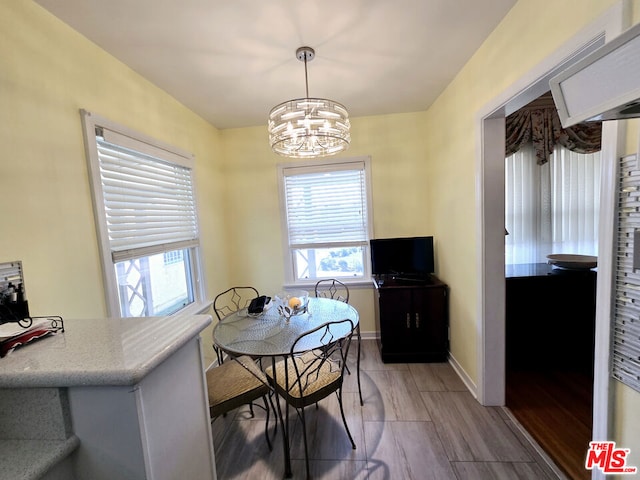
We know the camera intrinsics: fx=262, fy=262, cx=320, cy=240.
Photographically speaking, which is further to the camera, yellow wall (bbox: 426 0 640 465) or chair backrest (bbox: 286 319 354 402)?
chair backrest (bbox: 286 319 354 402)

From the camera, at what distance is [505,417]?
1854mm

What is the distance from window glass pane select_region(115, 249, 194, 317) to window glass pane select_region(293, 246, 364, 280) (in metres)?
1.23

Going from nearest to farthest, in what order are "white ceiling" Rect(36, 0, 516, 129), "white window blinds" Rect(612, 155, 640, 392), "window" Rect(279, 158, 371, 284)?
"white window blinds" Rect(612, 155, 640, 392) → "white ceiling" Rect(36, 0, 516, 129) → "window" Rect(279, 158, 371, 284)

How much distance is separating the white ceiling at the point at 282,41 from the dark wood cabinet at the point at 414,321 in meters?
1.86

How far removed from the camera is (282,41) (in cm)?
163

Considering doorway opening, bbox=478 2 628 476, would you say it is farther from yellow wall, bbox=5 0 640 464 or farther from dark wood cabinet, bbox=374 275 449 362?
dark wood cabinet, bbox=374 275 449 362

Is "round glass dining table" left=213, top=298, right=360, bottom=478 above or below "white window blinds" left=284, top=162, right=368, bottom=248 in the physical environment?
below

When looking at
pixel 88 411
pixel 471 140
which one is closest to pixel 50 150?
pixel 88 411

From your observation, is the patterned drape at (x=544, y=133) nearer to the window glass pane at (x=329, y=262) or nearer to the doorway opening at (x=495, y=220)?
the doorway opening at (x=495, y=220)


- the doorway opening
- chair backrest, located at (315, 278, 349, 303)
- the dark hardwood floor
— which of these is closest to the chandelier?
the doorway opening

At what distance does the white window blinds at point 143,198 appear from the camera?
1631mm

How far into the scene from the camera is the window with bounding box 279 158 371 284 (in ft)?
9.88

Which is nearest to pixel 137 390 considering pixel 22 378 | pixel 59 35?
pixel 22 378

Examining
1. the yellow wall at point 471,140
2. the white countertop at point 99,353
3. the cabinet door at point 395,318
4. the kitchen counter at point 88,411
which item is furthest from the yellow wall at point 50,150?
the yellow wall at point 471,140
